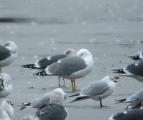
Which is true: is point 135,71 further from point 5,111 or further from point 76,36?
point 76,36

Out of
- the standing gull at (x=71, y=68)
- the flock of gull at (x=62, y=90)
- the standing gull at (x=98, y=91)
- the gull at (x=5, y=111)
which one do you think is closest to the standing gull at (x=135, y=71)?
the flock of gull at (x=62, y=90)

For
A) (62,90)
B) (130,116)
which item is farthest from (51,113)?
(62,90)

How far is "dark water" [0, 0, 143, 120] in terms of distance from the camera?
12.5 meters

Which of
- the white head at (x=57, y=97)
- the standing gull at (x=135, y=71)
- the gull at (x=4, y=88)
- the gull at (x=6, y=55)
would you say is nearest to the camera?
the white head at (x=57, y=97)

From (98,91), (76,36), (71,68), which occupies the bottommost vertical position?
(76,36)

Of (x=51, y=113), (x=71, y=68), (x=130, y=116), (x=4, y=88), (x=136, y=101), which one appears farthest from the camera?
(x=71, y=68)

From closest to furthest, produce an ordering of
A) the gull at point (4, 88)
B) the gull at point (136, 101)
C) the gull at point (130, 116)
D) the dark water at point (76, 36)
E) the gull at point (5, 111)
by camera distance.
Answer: the gull at point (130, 116)
the gull at point (5, 111)
the gull at point (136, 101)
the gull at point (4, 88)
the dark water at point (76, 36)

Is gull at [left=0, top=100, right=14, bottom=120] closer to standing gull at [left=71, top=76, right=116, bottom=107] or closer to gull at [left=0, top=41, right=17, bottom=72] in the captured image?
standing gull at [left=71, top=76, right=116, bottom=107]

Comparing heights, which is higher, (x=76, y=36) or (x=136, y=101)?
(x=136, y=101)

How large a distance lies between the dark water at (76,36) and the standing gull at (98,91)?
0.16 m

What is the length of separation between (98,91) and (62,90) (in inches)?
25.7

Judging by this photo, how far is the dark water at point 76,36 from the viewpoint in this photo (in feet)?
41.1

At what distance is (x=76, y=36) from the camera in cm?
2223

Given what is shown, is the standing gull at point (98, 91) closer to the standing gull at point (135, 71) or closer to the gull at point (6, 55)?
the standing gull at point (135, 71)
